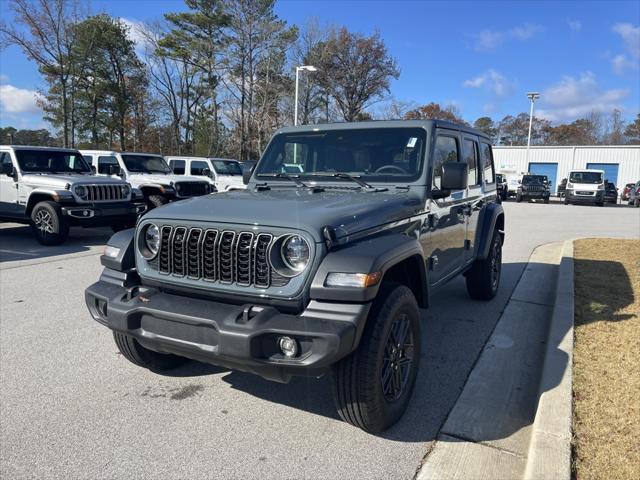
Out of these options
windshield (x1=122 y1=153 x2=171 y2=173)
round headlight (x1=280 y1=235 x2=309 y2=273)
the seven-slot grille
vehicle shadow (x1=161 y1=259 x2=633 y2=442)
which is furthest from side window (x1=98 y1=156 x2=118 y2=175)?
round headlight (x1=280 y1=235 x2=309 y2=273)

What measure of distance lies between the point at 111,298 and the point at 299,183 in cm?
176

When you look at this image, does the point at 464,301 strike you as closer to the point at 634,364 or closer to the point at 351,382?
the point at 634,364

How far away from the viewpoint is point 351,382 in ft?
8.93

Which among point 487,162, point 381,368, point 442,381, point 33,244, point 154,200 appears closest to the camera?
point 381,368

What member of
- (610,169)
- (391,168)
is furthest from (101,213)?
(610,169)

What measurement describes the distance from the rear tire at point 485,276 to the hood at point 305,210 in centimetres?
234

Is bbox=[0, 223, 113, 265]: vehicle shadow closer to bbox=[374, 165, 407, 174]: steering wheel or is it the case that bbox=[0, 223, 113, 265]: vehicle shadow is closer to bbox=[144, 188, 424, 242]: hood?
bbox=[144, 188, 424, 242]: hood

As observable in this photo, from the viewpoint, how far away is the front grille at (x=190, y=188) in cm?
1310

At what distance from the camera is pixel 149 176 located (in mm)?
13000

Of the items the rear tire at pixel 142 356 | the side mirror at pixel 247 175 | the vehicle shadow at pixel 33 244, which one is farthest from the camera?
the vehicle shadow at pixel 33 244

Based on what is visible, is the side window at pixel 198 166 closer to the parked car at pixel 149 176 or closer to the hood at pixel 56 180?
the parked car at pixel 149 176

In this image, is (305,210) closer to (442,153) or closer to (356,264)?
(356,264)

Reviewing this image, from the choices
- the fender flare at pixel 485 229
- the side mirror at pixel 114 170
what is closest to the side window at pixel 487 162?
the fender flare at pixel 485 229

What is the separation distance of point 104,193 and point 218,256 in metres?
8.17
